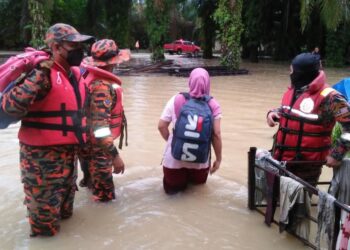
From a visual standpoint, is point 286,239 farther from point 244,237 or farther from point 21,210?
point 21,210

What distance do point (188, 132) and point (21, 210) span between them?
6.56ft

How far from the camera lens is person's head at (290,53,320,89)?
13.7 feet

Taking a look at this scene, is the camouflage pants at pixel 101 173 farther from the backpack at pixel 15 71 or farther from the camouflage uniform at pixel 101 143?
the backpack at pixel 15 71

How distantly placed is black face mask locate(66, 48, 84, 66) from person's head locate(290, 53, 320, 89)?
197 cm

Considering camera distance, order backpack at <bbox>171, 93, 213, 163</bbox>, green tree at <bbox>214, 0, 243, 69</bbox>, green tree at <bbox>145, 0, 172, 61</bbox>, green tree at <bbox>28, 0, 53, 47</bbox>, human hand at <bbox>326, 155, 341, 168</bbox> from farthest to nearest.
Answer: green tree at <bbox>145, 0, 172, 61</bbox> < green tree at <bbox>214, 0, 243, 69</bbox> < green tree at <bbox>28, 0, 53, 47</bbox> < backpack at <bbox>171, 93, 213, 163</bbox> < human hand at <bbox>326, 155, 341, 168</bbox>

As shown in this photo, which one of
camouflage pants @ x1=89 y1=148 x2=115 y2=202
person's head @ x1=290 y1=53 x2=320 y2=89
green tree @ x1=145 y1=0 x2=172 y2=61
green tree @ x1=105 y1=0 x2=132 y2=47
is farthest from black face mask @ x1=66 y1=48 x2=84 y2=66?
green tree @ x1=105 y1=0 x2=132 y2=47

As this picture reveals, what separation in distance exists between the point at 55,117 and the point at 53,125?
0.07 metres

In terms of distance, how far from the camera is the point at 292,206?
377 centimetres

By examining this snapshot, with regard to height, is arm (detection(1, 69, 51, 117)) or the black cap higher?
the black cap

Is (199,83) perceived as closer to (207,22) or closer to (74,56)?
(74,56)

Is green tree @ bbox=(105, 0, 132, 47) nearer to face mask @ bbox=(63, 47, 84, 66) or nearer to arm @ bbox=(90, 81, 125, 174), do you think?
arm @ bbox=(90, 81, 125, 174)

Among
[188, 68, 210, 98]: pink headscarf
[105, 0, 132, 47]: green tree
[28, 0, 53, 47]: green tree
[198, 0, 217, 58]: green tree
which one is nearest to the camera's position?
[188, 68, 210, 98]: pink headscarf

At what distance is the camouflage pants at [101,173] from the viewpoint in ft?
15.3

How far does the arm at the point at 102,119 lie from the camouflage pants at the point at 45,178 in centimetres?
25
